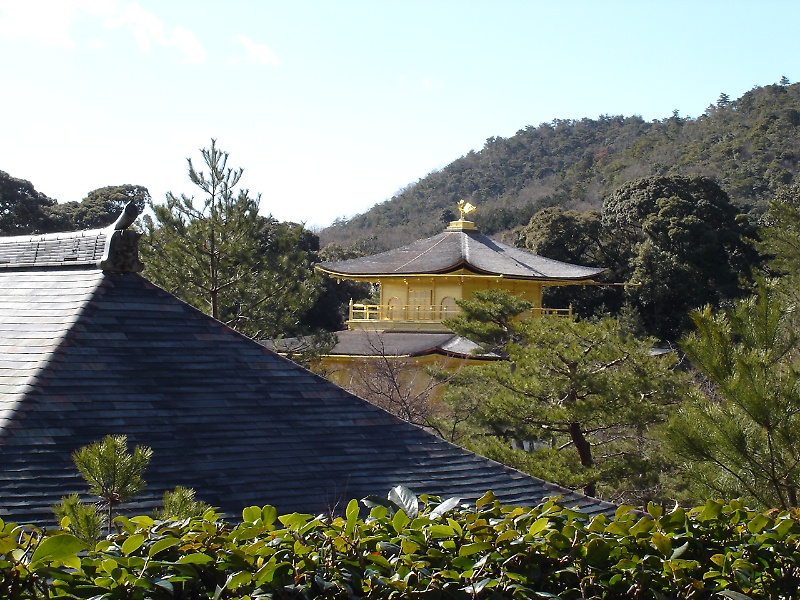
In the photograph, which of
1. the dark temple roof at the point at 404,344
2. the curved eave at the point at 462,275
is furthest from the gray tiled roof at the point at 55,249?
the curved eave at the point at 462,275

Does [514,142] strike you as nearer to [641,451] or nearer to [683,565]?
[641,451]

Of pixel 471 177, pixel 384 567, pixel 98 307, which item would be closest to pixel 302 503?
pixel 98 307

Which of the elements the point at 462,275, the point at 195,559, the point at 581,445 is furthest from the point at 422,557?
the point at 462,275

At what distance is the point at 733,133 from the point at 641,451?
39.4 metres

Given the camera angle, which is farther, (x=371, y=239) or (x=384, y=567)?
(x=371, y=239)

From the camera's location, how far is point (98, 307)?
16.9ft

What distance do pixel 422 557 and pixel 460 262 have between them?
1835cm

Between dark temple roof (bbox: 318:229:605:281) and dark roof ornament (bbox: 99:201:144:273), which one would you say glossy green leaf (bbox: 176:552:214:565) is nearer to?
dark roof ornament (bbox: 99:201:144:273)

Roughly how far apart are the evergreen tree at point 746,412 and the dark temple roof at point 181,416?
6.24 feet

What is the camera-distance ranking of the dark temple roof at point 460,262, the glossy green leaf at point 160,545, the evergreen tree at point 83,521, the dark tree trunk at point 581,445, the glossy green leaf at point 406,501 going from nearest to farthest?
the glossy green leaf at point 160,545
the glossy green leaf at point 406,501
the evergreen tree at point 83,521
the dark tree trunk at point 581,445
the dark temple roof at point 460,262

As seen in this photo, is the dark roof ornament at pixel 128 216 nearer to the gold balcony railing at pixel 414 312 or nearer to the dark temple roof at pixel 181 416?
the dark temple roof at pixel 181 416

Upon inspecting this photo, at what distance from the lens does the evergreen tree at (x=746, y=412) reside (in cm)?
650

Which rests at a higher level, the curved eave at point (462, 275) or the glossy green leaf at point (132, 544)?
the curved eave at point (462, 275)

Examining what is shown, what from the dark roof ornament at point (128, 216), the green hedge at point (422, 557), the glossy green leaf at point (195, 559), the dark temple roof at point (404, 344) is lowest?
the dark temple roof at point (404, 344)
